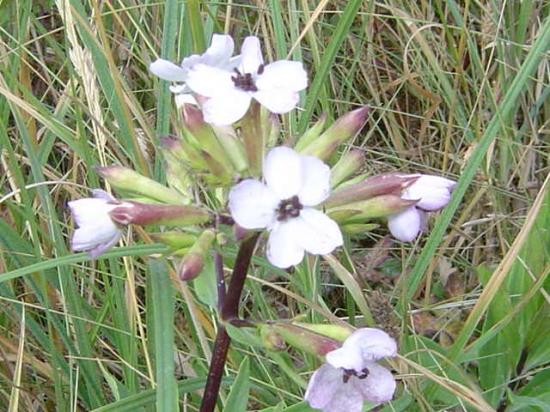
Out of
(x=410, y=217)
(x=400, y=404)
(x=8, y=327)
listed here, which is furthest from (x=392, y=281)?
(x=410, y=217)

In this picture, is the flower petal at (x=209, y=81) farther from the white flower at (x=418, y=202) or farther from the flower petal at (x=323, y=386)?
the flower petal at (x=323, y=386)

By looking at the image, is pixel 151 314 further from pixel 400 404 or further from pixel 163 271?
pixel 400 404

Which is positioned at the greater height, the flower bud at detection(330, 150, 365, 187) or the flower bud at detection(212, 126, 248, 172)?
the flower bud at detection(212, 126, 248, 172)

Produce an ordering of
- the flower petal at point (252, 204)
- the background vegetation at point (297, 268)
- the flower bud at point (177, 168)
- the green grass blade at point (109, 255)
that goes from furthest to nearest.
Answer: the background vegetation at point (297, 268)
the green grass blade at point (109, 255)
the flower bud at point (177, 168)
the flower petal at point (252, 204)

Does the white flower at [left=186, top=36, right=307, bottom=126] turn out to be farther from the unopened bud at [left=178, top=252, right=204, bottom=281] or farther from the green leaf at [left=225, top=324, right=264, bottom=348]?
the green leaf at [left=225, top=324, right=264, bottom=348]

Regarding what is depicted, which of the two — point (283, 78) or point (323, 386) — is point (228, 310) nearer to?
point (323, 386)

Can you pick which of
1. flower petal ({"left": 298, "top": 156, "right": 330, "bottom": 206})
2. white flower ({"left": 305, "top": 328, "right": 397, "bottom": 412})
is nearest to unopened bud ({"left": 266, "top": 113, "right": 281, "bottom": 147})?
flower petal ({"left": 298, "top": 156, "right": 330, "bottom": 206})

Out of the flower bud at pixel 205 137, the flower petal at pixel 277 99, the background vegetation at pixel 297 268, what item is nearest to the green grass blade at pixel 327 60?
the background vegetation at pixel 297 268
